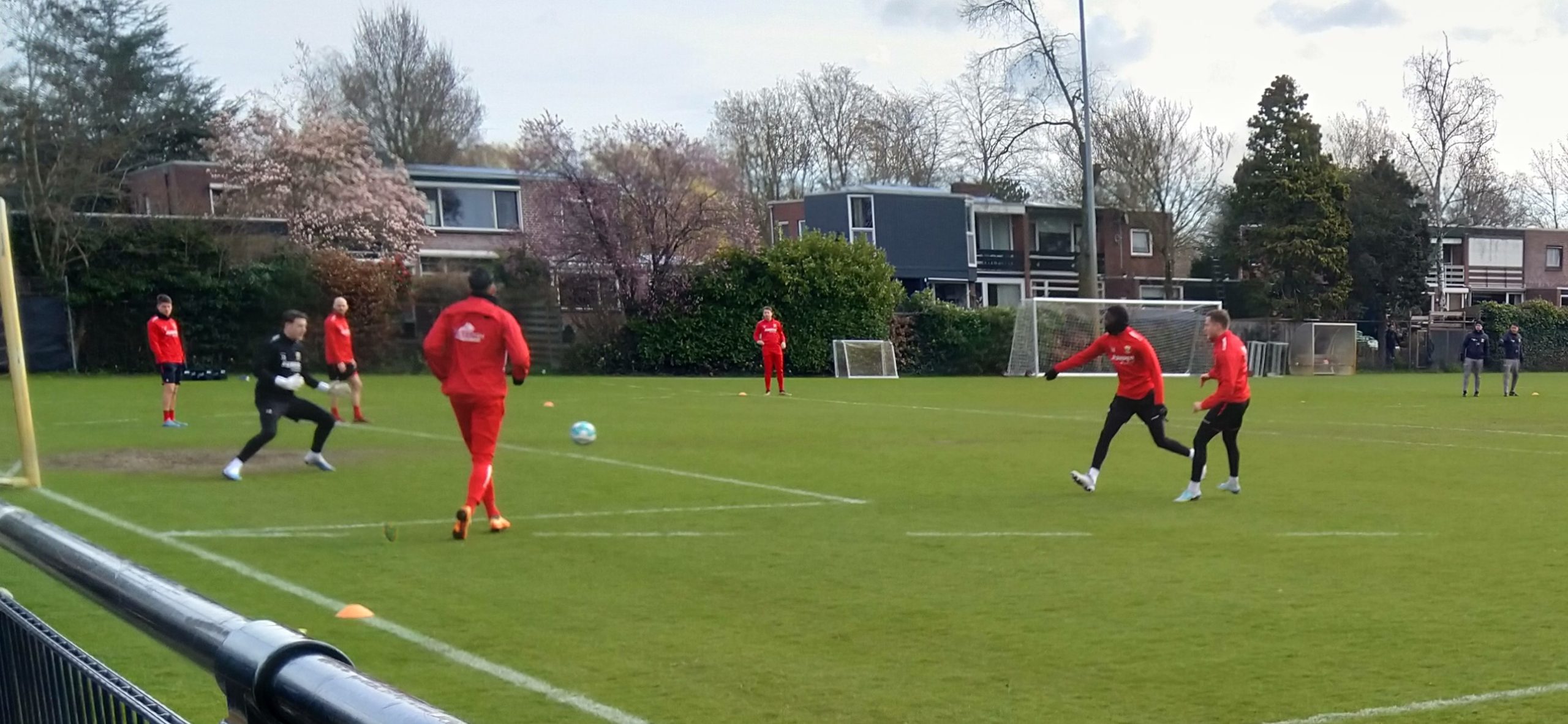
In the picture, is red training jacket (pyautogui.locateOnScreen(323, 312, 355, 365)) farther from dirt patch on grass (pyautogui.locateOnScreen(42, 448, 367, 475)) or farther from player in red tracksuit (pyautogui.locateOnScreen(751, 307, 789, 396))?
player in red tracksuit (pyautogui.locateOnScreen(751, 307, 789, 396))

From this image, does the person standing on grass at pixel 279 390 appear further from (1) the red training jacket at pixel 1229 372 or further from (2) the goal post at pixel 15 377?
(1) the red training jacket at pixel 1229 372

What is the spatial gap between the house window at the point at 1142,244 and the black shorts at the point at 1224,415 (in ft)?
192

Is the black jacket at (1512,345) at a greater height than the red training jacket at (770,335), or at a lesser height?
lesser

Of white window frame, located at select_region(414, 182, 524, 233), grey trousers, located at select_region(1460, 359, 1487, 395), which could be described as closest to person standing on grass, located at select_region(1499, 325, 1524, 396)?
grey trousers, located at select_region(1460, 359, 1487, 395)

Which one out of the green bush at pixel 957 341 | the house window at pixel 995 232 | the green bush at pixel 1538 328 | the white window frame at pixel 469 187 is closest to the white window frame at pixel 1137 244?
the house window at pixel 995 232

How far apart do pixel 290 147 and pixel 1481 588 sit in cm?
4787

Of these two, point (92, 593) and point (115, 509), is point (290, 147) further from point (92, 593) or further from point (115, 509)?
point (92, 593)

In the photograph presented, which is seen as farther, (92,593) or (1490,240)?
(1490,240)

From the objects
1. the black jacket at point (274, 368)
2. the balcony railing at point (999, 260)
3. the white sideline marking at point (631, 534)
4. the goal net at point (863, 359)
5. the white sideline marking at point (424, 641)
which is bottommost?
the goal net at point (863, 359)

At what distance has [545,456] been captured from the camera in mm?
16922

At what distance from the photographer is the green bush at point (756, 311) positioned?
1661 inches

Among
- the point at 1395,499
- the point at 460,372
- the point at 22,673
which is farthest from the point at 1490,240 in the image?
the point at 22,673

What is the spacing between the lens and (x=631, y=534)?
435 inches

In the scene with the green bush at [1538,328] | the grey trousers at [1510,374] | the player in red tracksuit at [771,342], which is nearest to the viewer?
the player in red tracksuit at [771,342]
